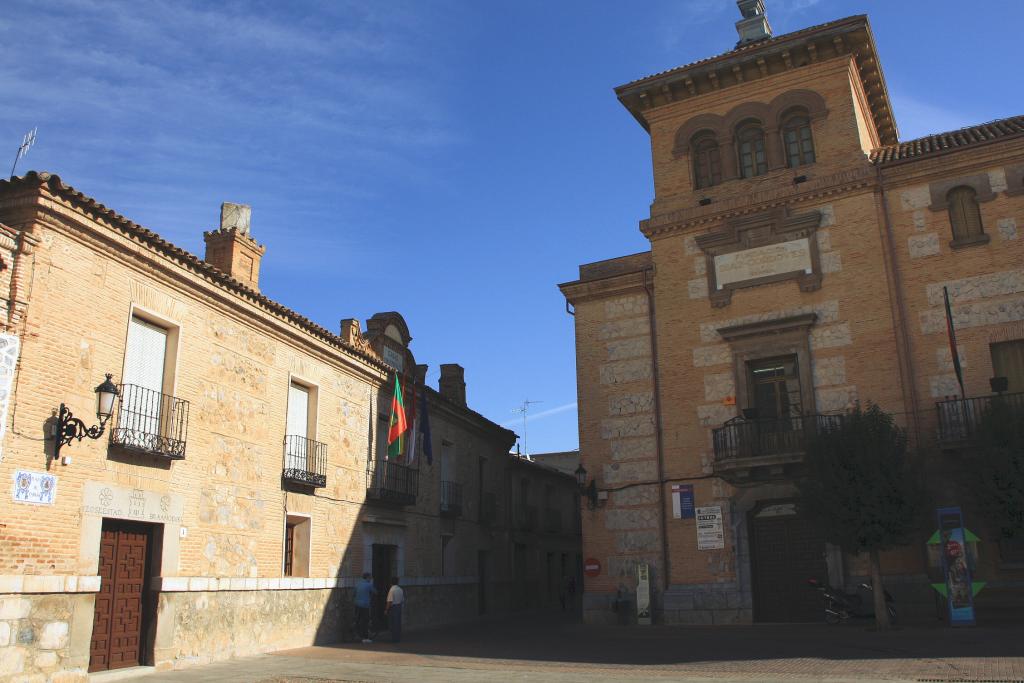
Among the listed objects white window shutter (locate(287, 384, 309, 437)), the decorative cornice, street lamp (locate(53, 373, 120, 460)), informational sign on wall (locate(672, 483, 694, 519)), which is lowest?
informational sign on wall (locate(672, 483, 694, 519))

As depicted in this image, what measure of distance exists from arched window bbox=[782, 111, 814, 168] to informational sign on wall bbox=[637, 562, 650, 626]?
9.58 m

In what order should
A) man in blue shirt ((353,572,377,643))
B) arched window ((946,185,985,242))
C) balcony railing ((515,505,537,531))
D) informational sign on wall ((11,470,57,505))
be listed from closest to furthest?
informational sign on wall ((11,470,57,505)) < arched window ((946,185,985,242)) < man in blue shirt ((353,572,377,643)) < balcony railing ((515,505,537,531))

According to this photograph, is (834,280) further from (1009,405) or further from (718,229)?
(1009,405)

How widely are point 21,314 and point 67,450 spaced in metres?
1.83

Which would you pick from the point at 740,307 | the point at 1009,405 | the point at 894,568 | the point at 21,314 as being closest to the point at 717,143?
the point at 740,307

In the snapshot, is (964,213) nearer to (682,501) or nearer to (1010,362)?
(1010,362)

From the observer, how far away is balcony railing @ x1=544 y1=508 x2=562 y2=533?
31.1 metres

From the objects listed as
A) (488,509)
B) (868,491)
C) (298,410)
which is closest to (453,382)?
(488,509)

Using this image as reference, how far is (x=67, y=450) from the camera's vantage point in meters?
10.9

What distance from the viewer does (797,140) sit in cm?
1922

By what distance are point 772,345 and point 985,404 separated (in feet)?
13.6

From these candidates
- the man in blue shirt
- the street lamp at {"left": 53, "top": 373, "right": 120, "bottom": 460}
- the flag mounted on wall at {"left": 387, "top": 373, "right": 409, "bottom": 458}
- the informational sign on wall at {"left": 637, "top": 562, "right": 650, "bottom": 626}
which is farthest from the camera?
the flag mounted on wall at {"left": 387, "top": 373, "right": 409, "bottom": 458}

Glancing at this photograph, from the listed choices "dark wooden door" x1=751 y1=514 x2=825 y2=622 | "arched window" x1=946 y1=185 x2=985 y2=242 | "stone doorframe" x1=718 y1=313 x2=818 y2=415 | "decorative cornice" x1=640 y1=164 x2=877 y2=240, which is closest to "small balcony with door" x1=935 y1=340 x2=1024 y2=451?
"arched window" x1=946 y1=185 x2=985 y2=242

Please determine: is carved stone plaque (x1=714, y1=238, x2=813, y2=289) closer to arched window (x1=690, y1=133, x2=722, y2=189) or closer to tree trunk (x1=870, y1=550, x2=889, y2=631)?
arched window (x1=690, y1=133, x2=722, y2=189)
